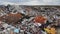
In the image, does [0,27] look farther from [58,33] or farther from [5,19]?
[58,33]

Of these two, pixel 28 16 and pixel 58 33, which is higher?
pixel 28 16

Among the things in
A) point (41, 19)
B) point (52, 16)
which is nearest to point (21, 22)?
point (41, 19)

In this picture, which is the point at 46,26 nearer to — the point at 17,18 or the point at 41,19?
the point at 41,19

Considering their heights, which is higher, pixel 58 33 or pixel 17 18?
pixel 17 18

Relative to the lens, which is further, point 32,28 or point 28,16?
point 28,16

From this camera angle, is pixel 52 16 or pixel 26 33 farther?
pixel 52 16

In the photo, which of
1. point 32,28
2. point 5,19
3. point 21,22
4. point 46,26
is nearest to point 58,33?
point 46,26
